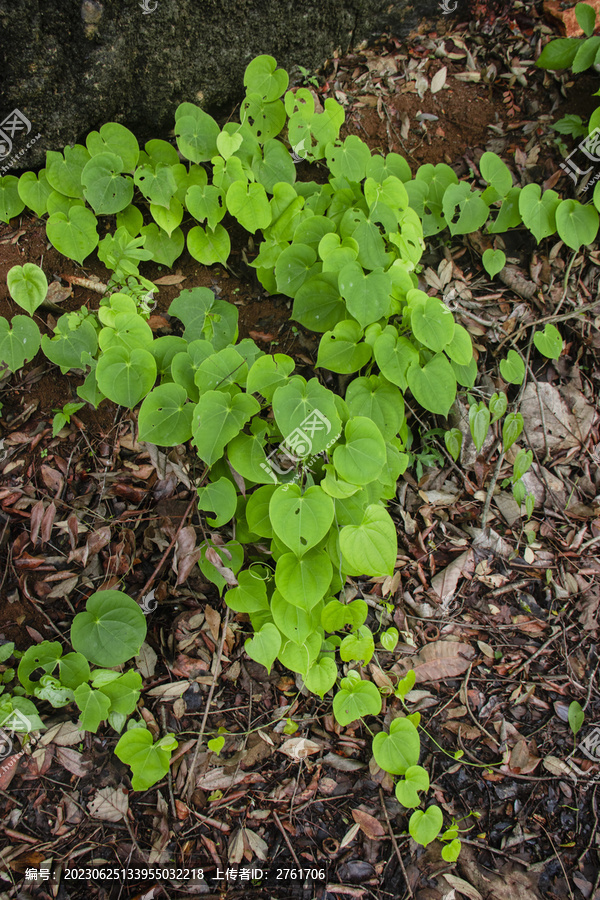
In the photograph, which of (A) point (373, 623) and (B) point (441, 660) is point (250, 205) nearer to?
(A) point (373, 623)

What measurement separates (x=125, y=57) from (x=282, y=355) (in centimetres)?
197

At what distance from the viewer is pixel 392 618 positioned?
7.55ft

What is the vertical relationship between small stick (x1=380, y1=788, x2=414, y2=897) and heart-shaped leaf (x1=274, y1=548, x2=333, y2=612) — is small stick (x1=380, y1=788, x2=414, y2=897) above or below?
below

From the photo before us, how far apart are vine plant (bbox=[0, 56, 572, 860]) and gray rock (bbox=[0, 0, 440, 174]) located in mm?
243

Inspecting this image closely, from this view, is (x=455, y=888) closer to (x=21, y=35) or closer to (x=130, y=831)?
(x=130, y=831)

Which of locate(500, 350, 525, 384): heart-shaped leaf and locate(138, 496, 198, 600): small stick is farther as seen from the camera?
locate(500, 350, 525, 384): heart-shaped leaf

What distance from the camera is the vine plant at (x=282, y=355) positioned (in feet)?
6.15

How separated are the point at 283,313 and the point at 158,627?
164 centimetres

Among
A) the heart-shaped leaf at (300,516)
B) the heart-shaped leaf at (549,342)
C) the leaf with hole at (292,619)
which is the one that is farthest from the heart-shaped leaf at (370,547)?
the heart-shaped leaf at (549,342)

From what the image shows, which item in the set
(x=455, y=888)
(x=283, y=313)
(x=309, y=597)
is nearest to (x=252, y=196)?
(x=283, y=313)

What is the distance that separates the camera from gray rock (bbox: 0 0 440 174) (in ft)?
7.98

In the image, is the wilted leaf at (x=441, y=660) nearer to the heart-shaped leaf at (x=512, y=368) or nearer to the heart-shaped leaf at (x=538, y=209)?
the heart-shaped leaf at (x=512, y=368)

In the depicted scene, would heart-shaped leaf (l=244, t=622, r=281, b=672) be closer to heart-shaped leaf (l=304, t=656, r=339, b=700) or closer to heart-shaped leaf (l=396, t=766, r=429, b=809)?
heart-shaped leaf (l=304, t=656, r=339, b=700)

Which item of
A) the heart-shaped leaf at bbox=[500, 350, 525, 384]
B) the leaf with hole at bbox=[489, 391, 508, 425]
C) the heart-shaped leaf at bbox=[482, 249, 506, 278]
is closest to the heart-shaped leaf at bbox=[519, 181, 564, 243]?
the heart-shaped leaf at bbox=[482, 249, 506, 278]
